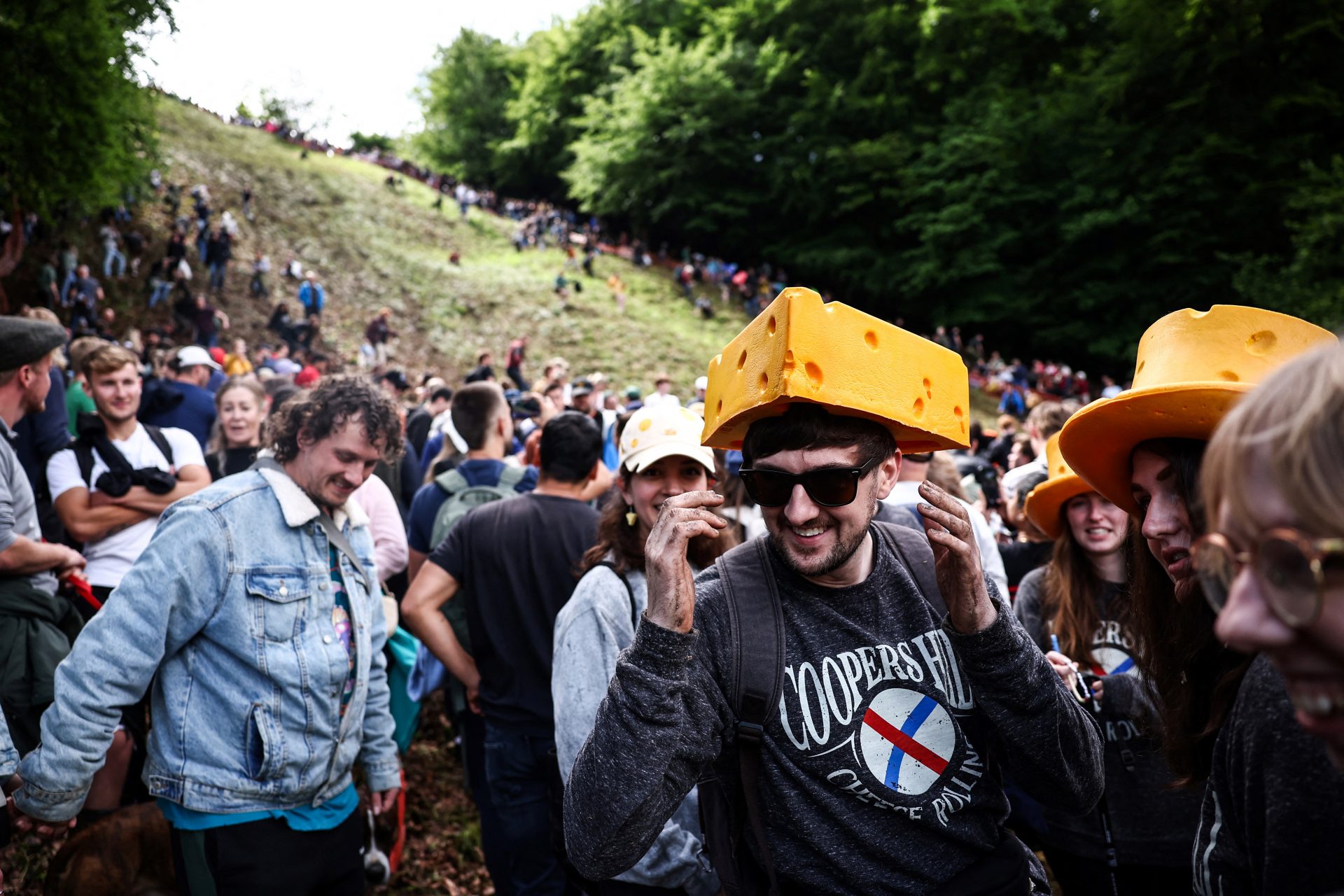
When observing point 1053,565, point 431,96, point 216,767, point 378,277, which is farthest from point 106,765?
point 431,96

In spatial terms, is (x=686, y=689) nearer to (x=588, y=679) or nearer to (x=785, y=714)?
(x=785, y=714)

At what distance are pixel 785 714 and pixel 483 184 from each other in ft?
189

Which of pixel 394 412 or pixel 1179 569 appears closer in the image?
pixel 1179 569

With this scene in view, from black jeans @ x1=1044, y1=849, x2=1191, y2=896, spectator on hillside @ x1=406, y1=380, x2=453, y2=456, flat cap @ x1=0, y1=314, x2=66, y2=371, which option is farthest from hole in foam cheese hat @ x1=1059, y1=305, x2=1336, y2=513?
spectator on hillside @ x1=406, y1=380, x2=453, y2=456

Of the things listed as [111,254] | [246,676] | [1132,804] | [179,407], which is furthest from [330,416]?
[111,254]

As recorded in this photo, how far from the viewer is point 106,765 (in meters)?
3.42

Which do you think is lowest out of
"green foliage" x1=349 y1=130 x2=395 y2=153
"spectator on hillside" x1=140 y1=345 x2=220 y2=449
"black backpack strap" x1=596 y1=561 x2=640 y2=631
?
"spectator on hillside" x1=140 y1=345 x2=220 y2=449

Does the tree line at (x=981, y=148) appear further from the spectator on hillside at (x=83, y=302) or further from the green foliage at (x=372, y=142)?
the spectator on hillside at (x=83, y=302)

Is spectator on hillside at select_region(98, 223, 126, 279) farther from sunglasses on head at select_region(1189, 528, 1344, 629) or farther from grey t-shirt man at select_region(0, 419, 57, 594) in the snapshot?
sunglasses on head at select_region(1189, 528, 1344, 629)

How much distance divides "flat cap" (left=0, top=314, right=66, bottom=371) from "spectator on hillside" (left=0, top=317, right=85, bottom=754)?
19mm

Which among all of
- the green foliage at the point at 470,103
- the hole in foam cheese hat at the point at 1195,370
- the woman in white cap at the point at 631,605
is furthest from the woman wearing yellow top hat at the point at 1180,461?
the green foliage at the point at 470,103

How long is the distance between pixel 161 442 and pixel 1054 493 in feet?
12.9

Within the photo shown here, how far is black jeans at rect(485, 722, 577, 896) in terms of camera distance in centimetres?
329

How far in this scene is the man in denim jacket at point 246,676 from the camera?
234 cm
